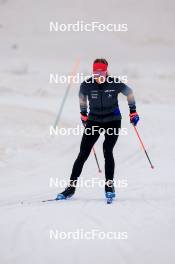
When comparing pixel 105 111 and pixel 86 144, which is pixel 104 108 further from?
pixel 86 144

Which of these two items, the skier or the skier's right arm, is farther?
the skier's right arm

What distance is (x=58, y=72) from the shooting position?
96.7 ft

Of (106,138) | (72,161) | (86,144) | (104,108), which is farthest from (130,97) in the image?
(72,161)

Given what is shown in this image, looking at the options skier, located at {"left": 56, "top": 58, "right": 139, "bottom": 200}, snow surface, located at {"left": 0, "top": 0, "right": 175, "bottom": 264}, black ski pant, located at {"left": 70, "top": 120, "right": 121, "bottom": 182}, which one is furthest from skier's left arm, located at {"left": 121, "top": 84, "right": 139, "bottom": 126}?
snow surface, located at {"left": 0, "top": 0, "right": 175, "bottom": 264}

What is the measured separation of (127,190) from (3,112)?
29.2ft

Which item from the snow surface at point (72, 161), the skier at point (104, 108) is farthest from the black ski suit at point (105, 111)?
the snow surface at point (72, 161)

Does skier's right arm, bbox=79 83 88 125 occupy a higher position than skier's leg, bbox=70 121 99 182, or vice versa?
skier's right arm, bbox=79 83 88 125

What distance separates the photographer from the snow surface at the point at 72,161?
17.7 feet

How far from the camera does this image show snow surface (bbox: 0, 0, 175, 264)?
213 inches

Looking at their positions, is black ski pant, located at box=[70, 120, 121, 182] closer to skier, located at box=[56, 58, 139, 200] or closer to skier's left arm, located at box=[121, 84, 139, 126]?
skier, located at box=[56, 58, 139, 200]

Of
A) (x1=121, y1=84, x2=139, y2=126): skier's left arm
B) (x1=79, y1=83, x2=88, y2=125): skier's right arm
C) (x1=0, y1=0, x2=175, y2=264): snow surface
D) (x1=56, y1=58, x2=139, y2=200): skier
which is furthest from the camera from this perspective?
(x1=79, y1=83, x2=88, y2=125): skier's right arm

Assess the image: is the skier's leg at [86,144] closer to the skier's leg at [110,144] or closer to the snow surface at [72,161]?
the skier's leg at [110,144]

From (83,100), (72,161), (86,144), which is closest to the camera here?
(86,144)

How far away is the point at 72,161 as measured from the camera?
11797 millimetres
